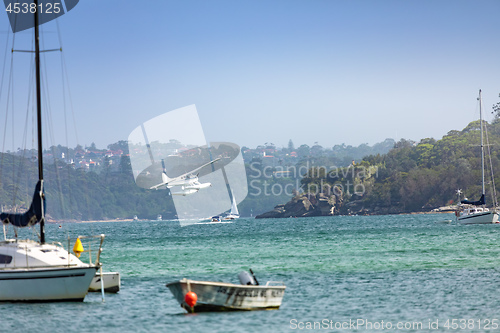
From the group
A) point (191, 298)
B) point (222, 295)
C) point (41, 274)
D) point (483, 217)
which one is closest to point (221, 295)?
point (222, 295)

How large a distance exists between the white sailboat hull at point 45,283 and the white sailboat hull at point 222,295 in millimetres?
A: 4241

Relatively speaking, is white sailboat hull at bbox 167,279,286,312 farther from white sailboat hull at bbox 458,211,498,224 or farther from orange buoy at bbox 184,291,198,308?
white sailboat hull at bbox 458,211,498,224

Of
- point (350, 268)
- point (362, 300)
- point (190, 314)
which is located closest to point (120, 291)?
point (190, 314)

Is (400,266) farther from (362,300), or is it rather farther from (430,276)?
(362,300)

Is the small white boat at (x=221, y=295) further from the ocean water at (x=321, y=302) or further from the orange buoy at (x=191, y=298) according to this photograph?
the ocean water at (x=321, y=302)

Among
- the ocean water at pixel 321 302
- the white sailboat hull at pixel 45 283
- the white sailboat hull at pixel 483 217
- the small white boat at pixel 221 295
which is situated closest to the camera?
the ocean water at pixel 321 302

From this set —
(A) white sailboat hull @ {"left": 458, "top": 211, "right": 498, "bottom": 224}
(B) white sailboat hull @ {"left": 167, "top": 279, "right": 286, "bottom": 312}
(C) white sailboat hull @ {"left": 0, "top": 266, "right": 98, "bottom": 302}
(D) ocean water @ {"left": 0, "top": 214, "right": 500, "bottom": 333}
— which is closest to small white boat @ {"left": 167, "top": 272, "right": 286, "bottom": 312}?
(B) white sailboat hull @ {"left": 167, "top": 279, "right": 286, "bottom": 312}

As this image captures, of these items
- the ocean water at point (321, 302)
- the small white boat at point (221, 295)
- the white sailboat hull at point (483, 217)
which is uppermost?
the small white boat at point (221, 295)

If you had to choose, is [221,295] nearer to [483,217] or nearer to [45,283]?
[45,283]

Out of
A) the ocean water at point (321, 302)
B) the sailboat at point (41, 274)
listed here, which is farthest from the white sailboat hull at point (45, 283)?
the ocean water at point (321, 302)

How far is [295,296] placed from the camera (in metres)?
30.4

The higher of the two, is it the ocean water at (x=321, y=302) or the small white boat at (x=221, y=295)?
the small white boat at (x=221, y=295)

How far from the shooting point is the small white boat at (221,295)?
82.5 feet

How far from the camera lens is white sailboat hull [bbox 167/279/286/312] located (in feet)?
82.5
